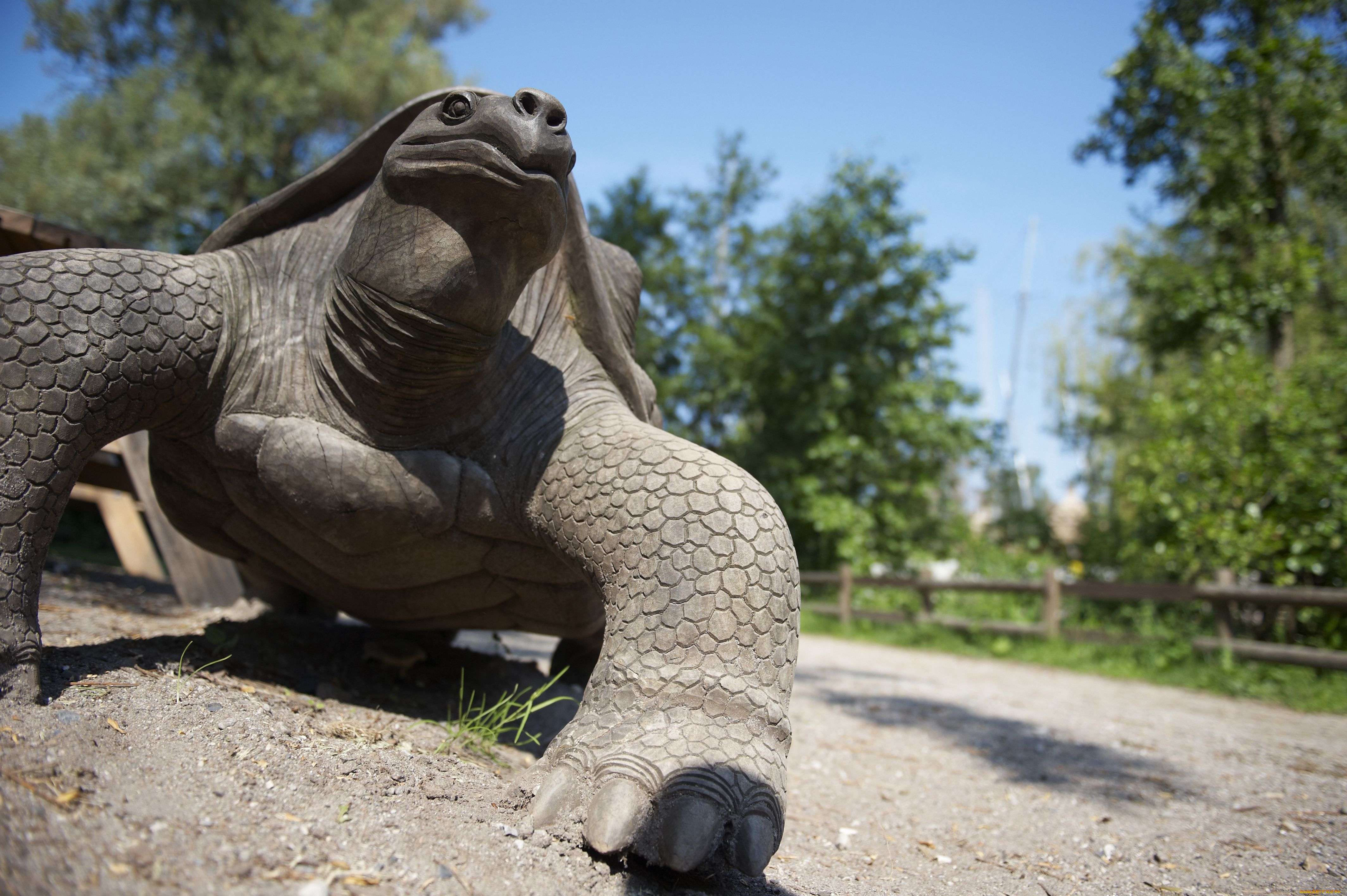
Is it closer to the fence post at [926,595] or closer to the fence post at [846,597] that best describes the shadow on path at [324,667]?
the fence post at [926,595]

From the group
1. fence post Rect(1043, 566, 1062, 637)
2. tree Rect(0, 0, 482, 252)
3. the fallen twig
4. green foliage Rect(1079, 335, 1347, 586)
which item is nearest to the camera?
the fallen twig

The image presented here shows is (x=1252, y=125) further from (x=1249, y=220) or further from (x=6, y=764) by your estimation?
(x=6, y=764)

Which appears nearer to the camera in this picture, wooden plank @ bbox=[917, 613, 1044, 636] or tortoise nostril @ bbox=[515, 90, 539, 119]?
tortoise nostril @ bbox=[515, 90, 539, 119]

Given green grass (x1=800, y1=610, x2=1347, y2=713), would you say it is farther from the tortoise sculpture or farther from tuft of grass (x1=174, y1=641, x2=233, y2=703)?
tuft of grass (x1=174, y1=641, x2=233, y2=703)

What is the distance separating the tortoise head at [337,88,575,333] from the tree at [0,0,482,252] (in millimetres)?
11869

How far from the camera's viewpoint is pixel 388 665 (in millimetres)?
2756

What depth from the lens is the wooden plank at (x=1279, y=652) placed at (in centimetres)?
600

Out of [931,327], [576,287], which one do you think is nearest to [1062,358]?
[931,327]

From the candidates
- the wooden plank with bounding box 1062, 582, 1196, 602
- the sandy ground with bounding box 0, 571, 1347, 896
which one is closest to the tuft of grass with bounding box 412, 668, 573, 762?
the sandy ground with bounding box 0, 571, 1347, 896

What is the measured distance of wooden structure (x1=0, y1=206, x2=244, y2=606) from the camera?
3320 mm

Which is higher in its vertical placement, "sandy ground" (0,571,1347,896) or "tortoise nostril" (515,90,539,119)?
"tortoise nostril" (515,90,539,119)

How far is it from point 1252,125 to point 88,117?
16.7m

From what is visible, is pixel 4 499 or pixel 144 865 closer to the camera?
pixel 144 865

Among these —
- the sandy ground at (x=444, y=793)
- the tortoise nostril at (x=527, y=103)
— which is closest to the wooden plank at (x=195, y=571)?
the sandy ground at (x=444, y=793)
